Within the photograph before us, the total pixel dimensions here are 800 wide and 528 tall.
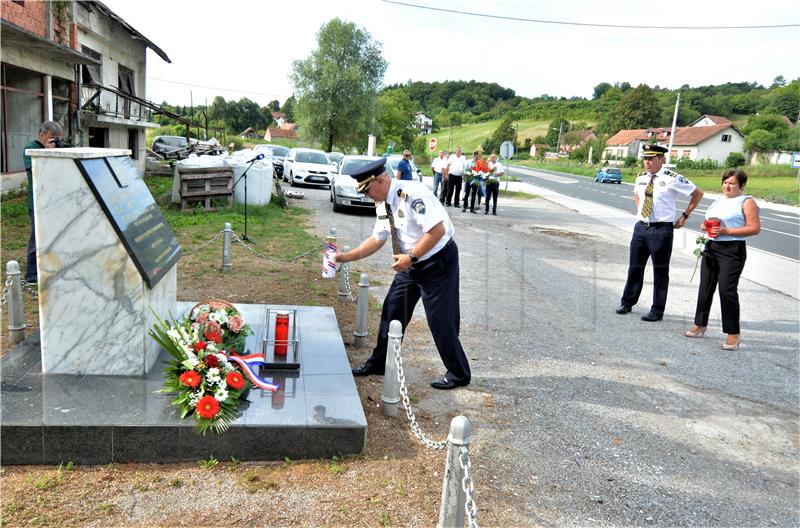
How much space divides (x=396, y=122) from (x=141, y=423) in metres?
63.2

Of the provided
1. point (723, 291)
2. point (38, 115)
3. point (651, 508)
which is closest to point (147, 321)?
point (651, 508)

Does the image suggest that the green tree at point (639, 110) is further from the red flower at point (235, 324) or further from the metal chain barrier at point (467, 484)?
the metal chain barrier at point (467, 484)

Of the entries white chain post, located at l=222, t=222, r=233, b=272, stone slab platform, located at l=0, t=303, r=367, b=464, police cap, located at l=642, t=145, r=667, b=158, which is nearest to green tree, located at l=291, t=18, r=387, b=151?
white chain post, located at l=222, t=222, r=233, b=272

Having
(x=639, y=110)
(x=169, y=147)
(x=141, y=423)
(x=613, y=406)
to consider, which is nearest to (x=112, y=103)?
(x=169, y=147)

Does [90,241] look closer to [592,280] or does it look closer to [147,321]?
[147,321]

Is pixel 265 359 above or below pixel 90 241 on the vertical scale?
below

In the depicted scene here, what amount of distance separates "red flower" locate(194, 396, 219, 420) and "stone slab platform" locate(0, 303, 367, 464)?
0.31ft

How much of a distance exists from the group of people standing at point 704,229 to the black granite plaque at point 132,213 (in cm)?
531

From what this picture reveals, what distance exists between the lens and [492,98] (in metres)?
164

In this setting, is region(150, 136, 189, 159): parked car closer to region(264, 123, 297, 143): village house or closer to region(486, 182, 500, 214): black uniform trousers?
region(486, 182, 500, 214): black uniform trousers

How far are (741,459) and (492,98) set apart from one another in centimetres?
16944

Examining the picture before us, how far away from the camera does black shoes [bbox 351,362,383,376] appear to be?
16.8ft

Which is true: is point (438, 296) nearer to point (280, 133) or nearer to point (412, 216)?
point (412, 216)

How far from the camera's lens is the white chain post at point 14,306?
5211 millimetres
